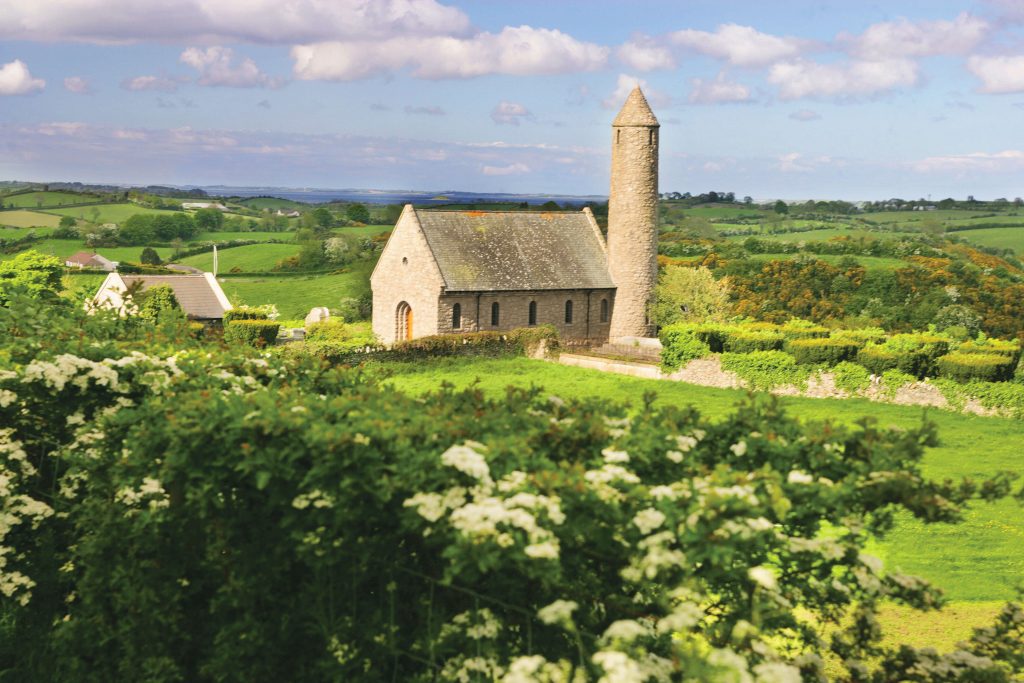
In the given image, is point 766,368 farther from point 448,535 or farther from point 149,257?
point 149,257

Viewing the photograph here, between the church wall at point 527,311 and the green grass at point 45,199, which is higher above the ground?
the green grass at point 45,199

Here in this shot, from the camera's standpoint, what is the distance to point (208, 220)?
142 meters

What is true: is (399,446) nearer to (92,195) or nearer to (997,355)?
(997,355)

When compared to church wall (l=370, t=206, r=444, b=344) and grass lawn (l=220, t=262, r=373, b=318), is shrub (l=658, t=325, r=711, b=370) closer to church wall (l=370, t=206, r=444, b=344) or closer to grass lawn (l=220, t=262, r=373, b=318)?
church wall (l=370, t=206, r=444, b=344)

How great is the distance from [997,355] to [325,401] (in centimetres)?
3141

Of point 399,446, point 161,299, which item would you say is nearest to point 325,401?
point 399,446

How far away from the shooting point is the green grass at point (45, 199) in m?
156

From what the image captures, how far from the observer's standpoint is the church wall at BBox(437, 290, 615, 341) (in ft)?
161

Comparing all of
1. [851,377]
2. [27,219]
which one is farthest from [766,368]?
[27,219]

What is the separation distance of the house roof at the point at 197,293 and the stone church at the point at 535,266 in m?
10.8

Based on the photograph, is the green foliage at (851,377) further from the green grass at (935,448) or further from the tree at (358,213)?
the tree at (358,213)

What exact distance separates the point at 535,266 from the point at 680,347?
12.6 metres

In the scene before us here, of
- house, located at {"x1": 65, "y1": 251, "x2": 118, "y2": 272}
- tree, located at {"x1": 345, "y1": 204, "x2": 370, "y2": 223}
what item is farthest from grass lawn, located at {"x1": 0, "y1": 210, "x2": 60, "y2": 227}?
house, located at {"x1": 65, "y1": 251, "x2": 118, "y2": 272}

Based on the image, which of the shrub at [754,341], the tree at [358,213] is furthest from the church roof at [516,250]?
the tree at [358,213]
